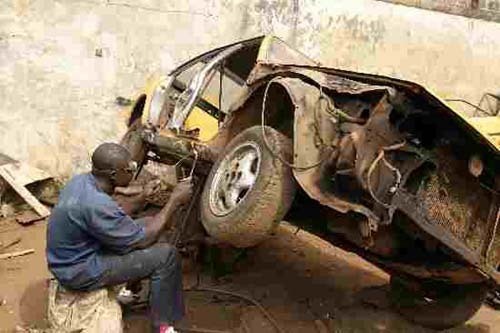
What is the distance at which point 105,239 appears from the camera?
4355mm

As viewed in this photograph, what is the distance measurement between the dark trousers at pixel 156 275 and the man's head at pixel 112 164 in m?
0.49

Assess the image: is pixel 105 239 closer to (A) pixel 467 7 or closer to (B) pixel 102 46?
(B) pixel 102 46

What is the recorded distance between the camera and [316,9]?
384 inches

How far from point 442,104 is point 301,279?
316 cm

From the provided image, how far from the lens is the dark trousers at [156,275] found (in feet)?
14.7

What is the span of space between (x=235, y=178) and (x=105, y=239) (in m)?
0.89

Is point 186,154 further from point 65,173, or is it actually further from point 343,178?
point 65,173

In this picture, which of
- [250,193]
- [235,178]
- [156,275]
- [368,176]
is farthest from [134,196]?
[368,176]

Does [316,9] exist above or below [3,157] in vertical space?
above

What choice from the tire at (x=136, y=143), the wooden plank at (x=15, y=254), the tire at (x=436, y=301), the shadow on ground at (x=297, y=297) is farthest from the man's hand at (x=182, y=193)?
the wooden plank at (x=15, y=254)

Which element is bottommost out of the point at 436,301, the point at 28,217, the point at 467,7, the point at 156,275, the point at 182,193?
the point at 28,217

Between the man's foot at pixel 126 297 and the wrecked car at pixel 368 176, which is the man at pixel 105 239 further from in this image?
the man's foot at pixel 126 297

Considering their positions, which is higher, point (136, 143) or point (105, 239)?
point (136, 143)

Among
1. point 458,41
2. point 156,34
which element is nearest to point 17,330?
point 156,34
